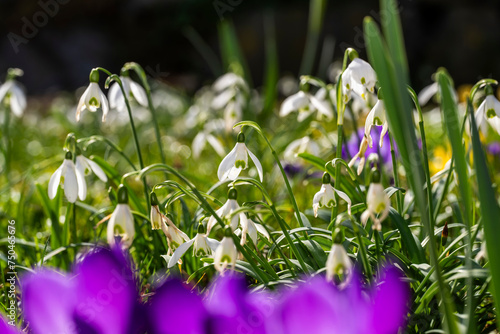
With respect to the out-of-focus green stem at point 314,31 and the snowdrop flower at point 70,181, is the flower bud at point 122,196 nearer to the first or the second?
the snowdrop flower at point 70,181

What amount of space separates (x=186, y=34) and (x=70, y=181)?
30.6ft

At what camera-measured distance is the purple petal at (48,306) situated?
0.54 m

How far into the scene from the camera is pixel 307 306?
450mm

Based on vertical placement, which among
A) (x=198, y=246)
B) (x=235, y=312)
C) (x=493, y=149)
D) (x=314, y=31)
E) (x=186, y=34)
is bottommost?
(x=493, y=149)

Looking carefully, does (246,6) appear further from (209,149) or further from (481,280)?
(481,280)

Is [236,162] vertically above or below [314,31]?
below

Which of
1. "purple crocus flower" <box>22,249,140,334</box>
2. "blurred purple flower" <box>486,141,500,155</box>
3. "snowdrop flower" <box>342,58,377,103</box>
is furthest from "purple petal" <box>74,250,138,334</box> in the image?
"blurred purple flower" <box>486,141,500,155</box>

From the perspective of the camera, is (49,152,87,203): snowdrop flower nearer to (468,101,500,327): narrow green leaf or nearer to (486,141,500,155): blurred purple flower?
(468,101,500,327): narrow green leaf

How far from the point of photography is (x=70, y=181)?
1.20 m

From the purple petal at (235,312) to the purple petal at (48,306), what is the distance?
14cm

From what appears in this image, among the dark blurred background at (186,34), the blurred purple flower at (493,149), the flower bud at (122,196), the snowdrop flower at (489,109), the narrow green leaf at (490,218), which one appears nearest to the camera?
the narrow green leaf at (490,218)

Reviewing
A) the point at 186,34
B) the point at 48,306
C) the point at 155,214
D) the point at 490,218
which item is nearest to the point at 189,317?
the point at 48,306

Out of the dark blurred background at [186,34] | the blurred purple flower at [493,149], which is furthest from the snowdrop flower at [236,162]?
the dark blurred background at [186,34]

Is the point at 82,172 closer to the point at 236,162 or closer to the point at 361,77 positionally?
the point at 236,162
